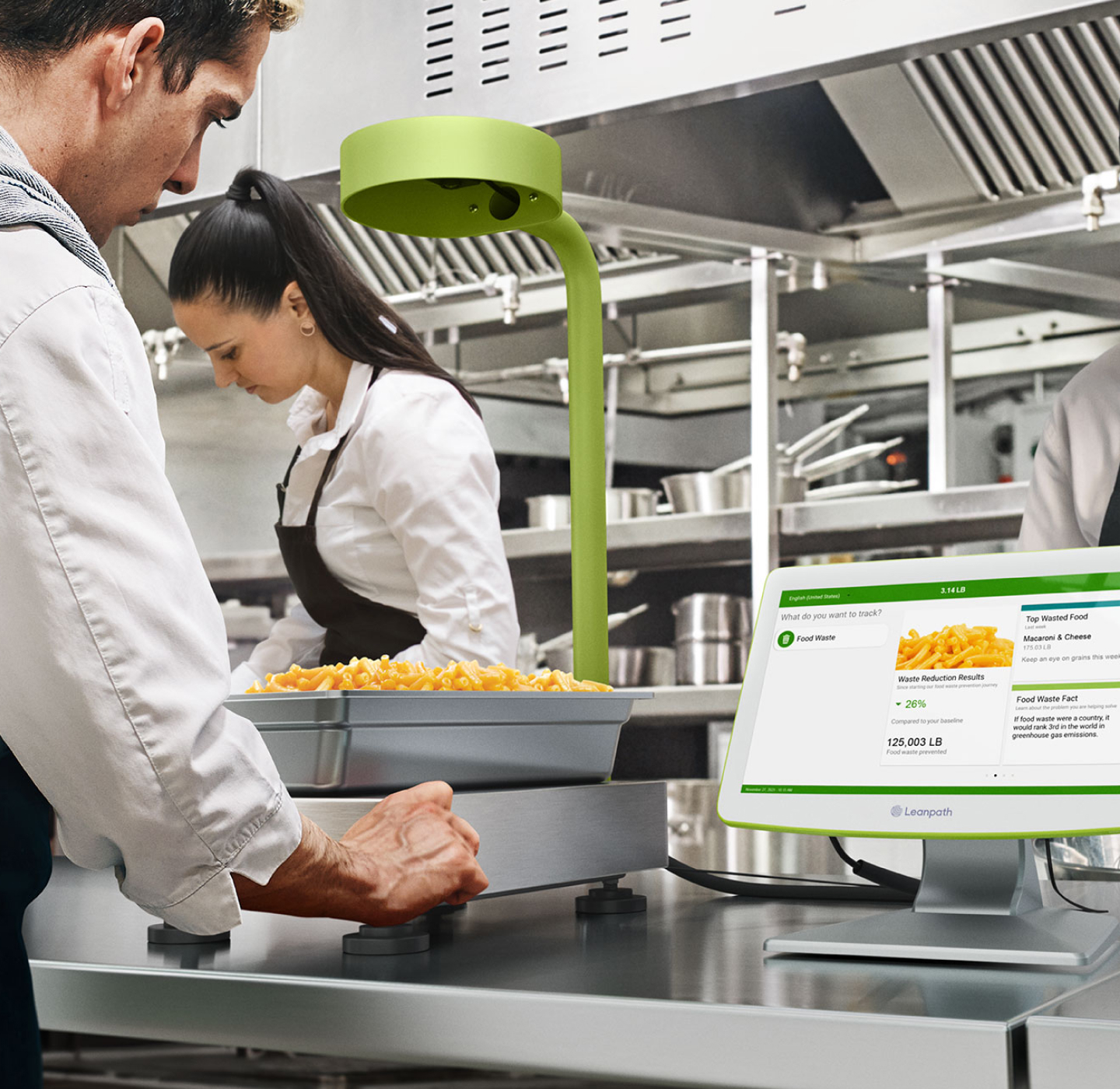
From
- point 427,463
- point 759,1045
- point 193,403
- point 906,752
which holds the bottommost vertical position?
point 759,1045

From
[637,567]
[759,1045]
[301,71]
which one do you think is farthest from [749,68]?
[637,567]

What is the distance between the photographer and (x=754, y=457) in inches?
119

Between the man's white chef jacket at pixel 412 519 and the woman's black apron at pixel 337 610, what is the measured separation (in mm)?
14

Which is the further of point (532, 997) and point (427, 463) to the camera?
point (427, 463)

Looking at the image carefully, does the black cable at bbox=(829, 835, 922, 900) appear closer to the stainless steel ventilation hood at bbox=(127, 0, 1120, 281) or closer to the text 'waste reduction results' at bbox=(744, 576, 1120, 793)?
the text 'waste reduction results' at bbox=(744, 576, 1120, 793)

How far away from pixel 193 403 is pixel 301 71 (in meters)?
1.55

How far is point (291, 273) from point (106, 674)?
1497mm

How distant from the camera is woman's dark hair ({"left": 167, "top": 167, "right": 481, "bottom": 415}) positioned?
82.0 inches

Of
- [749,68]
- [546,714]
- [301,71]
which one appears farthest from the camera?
[301,71]

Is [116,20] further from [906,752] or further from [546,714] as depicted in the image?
[906,752]

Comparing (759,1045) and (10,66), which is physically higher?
(10,66)

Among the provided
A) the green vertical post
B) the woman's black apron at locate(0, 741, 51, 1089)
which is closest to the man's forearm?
the woman's black apron at locate(0, 741, 51, 1089)

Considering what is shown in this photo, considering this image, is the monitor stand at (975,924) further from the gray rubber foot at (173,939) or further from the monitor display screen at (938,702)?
the gray rubber foot at (173,939)

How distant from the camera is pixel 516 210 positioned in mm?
1391
